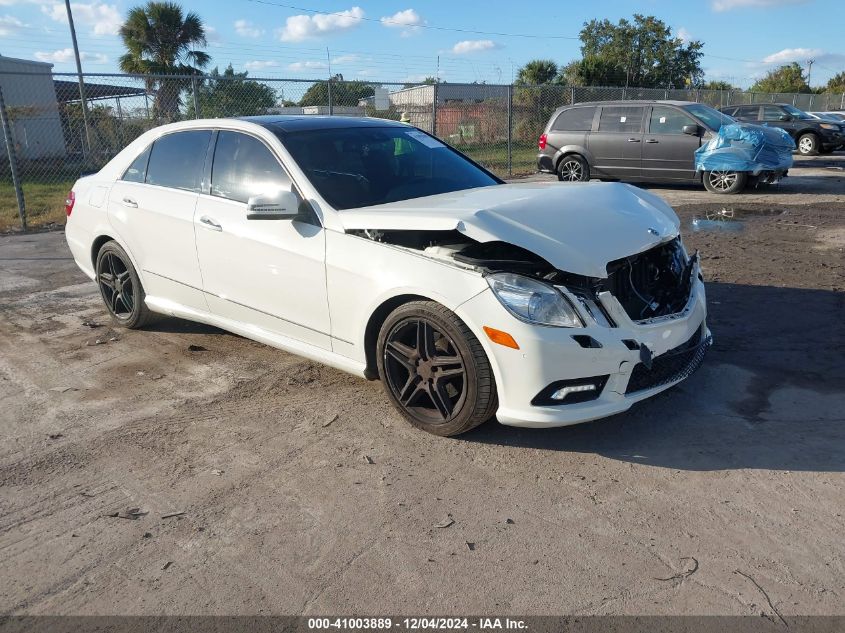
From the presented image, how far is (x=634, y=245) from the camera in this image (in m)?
3.67

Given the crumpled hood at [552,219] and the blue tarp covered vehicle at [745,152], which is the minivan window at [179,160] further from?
the blue tarp covered vehicle at [745,152]

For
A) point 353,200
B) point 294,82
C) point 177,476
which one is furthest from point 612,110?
point 177,476

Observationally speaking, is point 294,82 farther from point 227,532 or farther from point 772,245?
point 227,532

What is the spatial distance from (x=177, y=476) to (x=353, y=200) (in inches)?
74.0

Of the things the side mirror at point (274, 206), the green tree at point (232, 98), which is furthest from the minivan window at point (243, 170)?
the green tree at point (232, 98)

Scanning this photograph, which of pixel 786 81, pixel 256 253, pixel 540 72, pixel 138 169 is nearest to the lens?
pixel 256 253

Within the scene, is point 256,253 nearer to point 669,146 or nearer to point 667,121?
point 669,146

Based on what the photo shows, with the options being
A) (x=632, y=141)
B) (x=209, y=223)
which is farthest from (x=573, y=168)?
(x=209, y=223)

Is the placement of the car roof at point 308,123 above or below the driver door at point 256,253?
above

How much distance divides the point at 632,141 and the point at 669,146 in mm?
718

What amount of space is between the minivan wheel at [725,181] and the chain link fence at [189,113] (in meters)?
4.99

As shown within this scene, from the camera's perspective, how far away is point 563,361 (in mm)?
3262

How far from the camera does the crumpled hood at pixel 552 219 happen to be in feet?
11.2

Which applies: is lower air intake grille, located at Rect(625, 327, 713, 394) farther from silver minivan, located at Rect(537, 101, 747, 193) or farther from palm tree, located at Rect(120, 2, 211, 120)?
palm tree, located at Rect(120, 2, 211, 120)
